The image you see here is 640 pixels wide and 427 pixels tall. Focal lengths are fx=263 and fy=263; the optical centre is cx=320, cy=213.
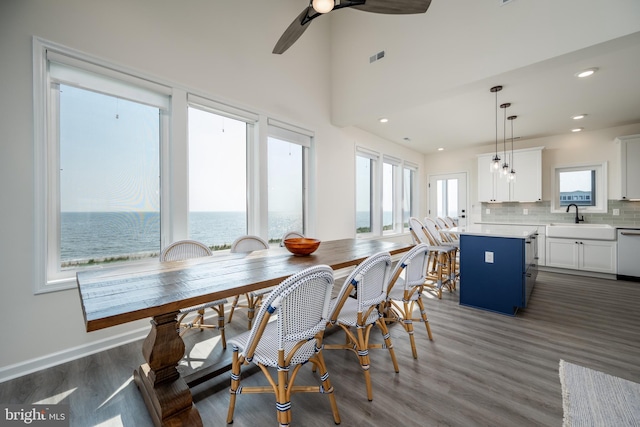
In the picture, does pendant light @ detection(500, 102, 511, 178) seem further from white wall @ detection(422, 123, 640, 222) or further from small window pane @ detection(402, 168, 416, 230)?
small window pane @ detection(402, 168, 416, 230)

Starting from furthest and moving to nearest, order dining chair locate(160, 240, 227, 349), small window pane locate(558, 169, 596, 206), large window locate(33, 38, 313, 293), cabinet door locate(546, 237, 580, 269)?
small window pane locate(558, 169, 596, 206) → cabinet door locate(546, 237, 580, 269) → dining chair locate(160, 240, 227, 349) → large window locate(33, 38, 313, 293)

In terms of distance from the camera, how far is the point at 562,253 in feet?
16.1

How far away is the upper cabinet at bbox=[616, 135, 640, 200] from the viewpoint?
181 inches

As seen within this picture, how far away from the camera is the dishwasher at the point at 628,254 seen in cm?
428

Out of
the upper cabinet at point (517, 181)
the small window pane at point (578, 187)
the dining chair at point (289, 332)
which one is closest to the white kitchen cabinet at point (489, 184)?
the upper cabinet at point (517, 181)

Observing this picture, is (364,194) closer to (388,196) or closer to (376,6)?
(388,196)

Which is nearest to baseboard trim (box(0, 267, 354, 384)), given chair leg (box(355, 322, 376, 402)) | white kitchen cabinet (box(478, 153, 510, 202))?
chair leg (box(355, 322, 376, 402))

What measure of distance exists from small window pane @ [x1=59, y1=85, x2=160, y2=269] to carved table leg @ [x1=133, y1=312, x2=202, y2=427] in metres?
1.47

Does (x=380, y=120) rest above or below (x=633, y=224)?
above

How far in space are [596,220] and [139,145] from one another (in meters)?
7.72

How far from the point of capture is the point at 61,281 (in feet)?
6.94

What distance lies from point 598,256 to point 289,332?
600 cm

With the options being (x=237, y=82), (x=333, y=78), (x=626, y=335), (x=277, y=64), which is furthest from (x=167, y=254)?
(x=626, y=335)

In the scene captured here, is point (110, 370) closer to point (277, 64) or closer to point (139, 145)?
point (139, 145)
